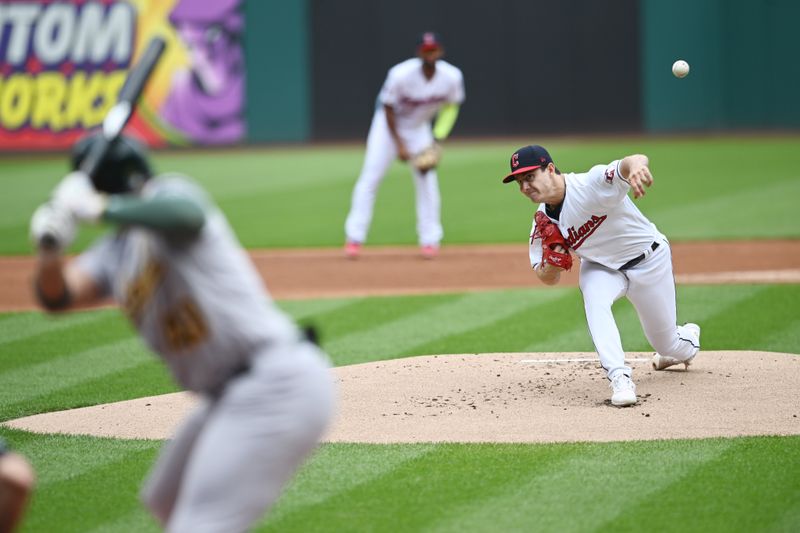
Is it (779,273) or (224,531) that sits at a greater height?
(224,531)

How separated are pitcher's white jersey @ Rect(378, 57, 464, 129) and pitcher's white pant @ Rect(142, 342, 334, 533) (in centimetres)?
941

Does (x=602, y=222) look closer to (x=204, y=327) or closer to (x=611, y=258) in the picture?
(x=611, y=258)

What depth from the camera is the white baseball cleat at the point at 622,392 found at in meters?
6.89

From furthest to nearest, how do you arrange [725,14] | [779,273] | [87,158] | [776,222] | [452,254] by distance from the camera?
[725,14], [776,222], [452,254], [779,273], [87,158]

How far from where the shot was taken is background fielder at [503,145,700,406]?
6914 mm

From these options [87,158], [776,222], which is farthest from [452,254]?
[87,158]

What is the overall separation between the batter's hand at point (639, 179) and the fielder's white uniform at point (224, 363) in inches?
115

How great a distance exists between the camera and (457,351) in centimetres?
890

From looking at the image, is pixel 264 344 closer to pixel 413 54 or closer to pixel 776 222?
pixel 776 222

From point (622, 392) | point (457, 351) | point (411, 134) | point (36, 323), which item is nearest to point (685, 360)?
point (622, 392)

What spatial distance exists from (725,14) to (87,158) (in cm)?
2620

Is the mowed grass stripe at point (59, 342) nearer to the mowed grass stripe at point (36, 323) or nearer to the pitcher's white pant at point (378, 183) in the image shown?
the mowed grass stripe at point (36, 323)

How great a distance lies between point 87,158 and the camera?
4.02m

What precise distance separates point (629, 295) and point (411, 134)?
6610mm
